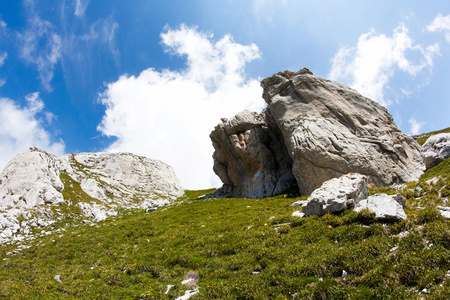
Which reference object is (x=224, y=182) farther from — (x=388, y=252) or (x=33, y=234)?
(x=388, y=252)

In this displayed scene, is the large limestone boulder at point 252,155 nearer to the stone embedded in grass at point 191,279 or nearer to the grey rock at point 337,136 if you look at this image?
the grey rock at point 337,136

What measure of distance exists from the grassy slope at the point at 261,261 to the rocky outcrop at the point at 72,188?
19716 mm

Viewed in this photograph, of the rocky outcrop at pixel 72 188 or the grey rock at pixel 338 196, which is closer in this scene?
the grey rock at pixel 338 196

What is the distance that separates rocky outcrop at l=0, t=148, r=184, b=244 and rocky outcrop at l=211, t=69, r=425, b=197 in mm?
23719

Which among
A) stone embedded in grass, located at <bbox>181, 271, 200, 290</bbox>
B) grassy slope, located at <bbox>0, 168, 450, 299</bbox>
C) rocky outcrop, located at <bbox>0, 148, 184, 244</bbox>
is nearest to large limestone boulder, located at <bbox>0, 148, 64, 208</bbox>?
rocky outcrop, located at <bbox>0, 148, 184, 244</bbox>

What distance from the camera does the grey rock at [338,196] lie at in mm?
18027

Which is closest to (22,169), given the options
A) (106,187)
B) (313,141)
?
(106,187)

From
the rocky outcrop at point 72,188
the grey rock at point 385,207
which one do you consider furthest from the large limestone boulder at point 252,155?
the grey rock at point 385,207

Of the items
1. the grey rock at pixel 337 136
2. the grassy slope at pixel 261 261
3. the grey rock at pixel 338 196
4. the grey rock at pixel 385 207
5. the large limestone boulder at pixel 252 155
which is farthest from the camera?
the large limestone boulder at pixel 252 155

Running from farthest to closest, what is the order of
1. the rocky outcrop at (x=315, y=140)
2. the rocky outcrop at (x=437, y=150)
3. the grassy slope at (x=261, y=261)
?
the rocky outcrop at (x=315, y=140)
the rocky outcrop at (x=437, y=150)
the grassy slope at (x=261, y=261)

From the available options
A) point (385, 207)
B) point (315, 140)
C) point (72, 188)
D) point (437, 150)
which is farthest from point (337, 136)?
point (72, 188)

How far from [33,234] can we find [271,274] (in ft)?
122

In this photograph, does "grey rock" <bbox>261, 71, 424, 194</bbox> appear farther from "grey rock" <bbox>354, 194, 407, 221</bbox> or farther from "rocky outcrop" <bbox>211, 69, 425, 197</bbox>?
"grey rock" <bbox>354, 194, 407, 221</bbox>

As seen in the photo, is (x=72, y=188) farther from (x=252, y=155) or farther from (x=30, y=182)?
(x=252, y=155)
